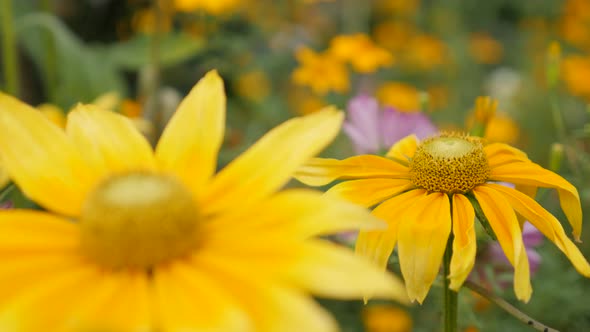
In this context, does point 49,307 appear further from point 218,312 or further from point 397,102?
point 397,102

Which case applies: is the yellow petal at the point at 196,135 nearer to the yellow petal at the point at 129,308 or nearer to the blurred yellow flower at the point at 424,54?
the yellow petal at the point at 129,308

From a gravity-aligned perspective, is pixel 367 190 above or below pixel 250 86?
above

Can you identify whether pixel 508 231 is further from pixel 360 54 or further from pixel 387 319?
pixel 360 54

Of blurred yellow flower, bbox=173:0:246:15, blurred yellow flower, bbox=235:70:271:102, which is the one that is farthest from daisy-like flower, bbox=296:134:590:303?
blurred yellow flower, bbox=235:70:271:102

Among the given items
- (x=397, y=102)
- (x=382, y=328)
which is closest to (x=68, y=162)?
(x=382, y=328)

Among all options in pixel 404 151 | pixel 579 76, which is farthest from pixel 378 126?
pixel 579 76

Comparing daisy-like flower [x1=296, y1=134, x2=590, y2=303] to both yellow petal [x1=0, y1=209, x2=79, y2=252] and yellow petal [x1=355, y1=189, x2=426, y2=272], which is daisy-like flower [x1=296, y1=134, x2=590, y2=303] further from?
yellow petal [x1=0, y1=209, x2=79, y2=252]

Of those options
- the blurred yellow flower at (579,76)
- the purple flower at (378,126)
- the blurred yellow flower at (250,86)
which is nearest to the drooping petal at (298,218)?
the purple flower at (378,126)
